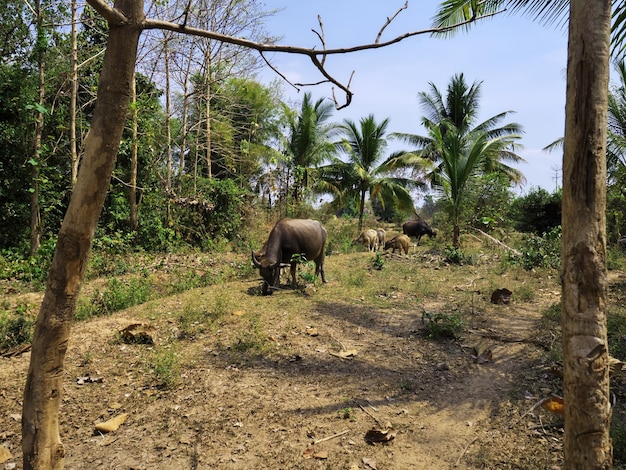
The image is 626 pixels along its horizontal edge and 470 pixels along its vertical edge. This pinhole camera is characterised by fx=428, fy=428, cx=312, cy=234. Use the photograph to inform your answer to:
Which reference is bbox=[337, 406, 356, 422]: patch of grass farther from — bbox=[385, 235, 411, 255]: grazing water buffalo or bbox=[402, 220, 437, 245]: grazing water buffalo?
bbox=[402, 220, 437, 245]: grazing water buffalo

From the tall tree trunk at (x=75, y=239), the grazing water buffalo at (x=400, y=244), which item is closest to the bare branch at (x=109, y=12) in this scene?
the tall tree trunk at (x=75, y=239)

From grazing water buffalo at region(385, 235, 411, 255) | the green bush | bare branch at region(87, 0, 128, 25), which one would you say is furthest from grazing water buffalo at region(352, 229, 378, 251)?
bare branch at region(87, 0, 128, 25)

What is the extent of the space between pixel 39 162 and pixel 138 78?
18.7ft

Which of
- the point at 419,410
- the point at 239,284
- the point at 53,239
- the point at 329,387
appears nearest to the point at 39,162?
the point at 53,239

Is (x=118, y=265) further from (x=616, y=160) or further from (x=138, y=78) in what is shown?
(x=616, y=160)

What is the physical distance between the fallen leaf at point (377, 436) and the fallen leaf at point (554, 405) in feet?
4.99

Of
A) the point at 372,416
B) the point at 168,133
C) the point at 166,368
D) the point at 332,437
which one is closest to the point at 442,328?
the point at 372,416

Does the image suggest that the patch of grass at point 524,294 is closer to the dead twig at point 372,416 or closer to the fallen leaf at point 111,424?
the dead twig at point 372,416

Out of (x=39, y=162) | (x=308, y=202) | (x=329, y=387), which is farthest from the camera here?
(x=308, y=202)

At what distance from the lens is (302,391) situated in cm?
459

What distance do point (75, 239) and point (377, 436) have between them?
9.44 ft

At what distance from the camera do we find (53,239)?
9.66 m

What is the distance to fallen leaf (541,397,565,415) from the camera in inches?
155

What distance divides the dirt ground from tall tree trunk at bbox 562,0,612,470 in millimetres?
1248
